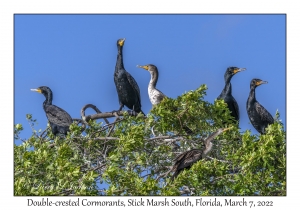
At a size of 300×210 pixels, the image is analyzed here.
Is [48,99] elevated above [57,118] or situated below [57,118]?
above

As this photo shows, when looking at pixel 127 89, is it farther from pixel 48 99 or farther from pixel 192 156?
pixel 192 156

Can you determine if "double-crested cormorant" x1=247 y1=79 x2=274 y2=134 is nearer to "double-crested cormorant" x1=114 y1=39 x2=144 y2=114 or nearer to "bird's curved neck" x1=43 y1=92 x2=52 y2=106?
"double-crested cormorant" x1=114 y1=39 x2=144 y2=114

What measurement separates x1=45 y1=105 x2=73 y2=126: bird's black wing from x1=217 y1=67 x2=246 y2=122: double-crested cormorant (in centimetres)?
208

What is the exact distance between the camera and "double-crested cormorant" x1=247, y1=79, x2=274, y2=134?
10.8 metres

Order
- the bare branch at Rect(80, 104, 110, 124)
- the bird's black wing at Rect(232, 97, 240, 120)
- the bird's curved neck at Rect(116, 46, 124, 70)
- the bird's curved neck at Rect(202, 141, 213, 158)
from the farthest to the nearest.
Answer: the bird's curved neck at Rect(116, 46, 124, 70) < the bird's black wing at Rect(232, 97, 240, 120) < the bare branch at Rect(80, 104, 110, 124) < the bird's curved neck at Rect(202, 141, 213, 158)

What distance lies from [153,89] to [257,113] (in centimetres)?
158

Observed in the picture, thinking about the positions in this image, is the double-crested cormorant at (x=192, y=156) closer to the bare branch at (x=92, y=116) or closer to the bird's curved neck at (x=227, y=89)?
the bare branch at (x=92, y=116)

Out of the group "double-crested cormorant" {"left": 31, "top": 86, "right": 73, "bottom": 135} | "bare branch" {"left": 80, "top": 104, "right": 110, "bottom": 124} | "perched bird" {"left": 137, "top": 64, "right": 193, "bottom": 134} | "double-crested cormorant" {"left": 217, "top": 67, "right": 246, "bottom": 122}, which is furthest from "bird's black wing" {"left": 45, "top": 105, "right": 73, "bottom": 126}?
"double-crested cormorant" {"left": 217, "top": 67, "right": 246, "bottom": 122}

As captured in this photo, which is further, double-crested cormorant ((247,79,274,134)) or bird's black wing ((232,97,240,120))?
bird's black wing ((232,97,240,120))

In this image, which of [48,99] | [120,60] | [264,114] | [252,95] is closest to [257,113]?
[264,114]

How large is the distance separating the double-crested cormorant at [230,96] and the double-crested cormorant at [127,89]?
125 centimetres

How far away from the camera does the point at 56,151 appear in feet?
28.9

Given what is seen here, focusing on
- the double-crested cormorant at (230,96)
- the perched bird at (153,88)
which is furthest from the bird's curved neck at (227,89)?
the perched bird at (153,88)

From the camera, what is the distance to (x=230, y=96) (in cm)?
1109
